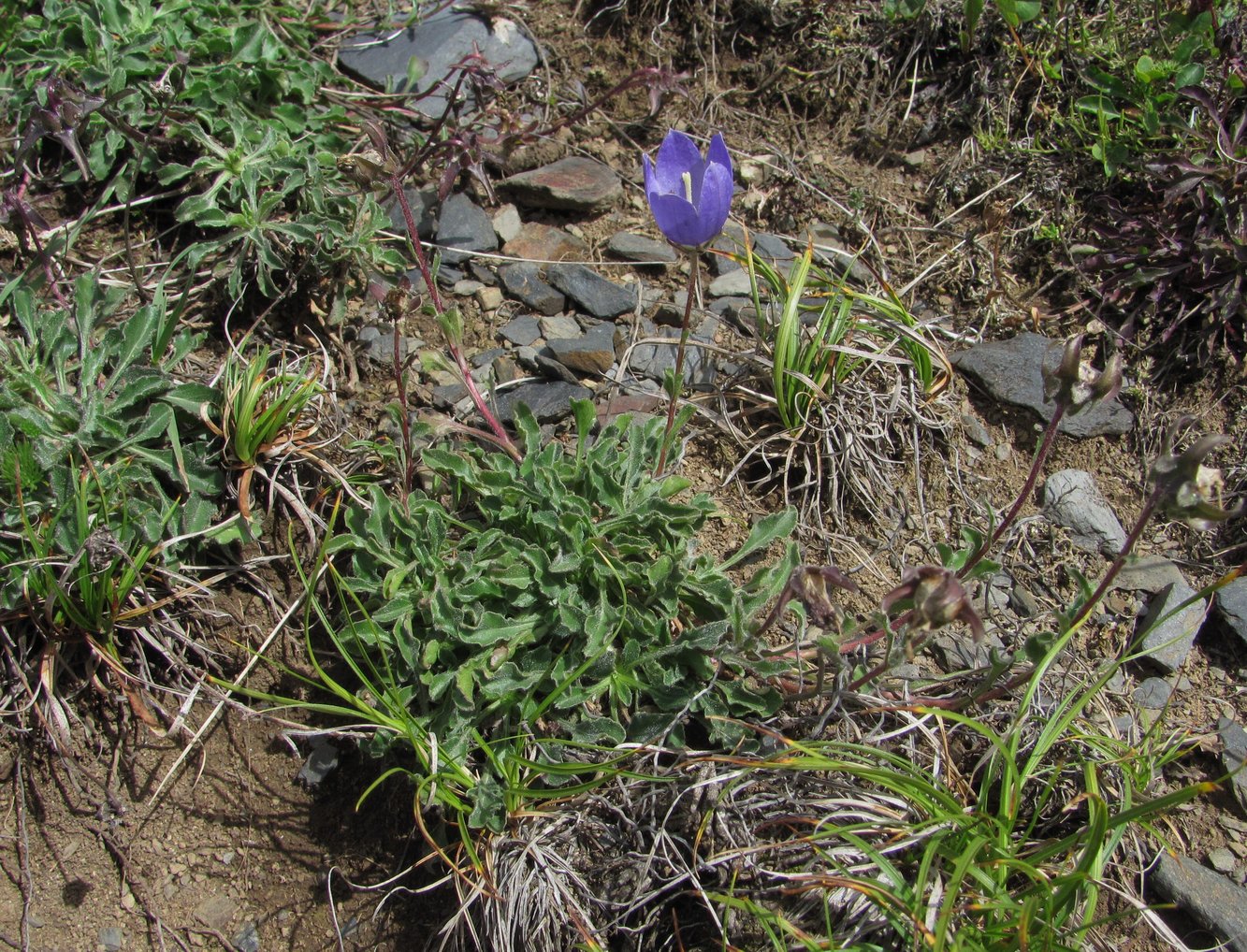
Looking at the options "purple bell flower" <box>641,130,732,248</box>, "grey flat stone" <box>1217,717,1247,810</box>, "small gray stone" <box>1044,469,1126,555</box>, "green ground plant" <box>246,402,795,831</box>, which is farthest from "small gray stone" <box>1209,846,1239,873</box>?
"purple bell flower" <box>641,130,732,248</box>

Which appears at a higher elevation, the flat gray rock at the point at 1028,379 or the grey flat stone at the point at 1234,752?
the flat gray rock at the point at 1028,379

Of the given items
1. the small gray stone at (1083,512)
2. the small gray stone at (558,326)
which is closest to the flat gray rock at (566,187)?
the small gray stone at (558,326)

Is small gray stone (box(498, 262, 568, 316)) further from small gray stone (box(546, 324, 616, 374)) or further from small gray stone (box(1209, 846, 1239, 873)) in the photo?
small gray stone (box(1209, 846, 1239, 873))

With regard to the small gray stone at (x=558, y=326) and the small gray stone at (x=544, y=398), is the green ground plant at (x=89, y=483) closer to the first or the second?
the small gray stone at (x=544, y=398)

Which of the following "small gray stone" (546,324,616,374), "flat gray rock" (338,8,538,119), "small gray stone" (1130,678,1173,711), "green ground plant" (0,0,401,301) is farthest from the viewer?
"flat gray rock" (338,8,538,119)

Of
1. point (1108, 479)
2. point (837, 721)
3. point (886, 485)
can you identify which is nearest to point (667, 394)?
point (886, 485)

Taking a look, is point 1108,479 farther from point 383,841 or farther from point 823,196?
point 383,841
